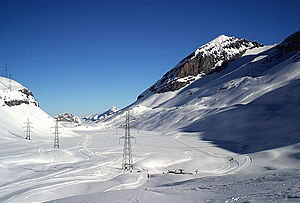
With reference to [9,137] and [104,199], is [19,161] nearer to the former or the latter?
[104,199]

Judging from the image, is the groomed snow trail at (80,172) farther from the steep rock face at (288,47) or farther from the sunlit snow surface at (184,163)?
the steep rock face at (288,47)

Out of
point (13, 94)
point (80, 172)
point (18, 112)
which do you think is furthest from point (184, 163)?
point (13, 94)

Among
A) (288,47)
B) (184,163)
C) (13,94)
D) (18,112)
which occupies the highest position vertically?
(288,47)

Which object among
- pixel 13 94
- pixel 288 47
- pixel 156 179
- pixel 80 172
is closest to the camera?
pixel 156 179

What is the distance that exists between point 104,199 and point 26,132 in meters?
63.7

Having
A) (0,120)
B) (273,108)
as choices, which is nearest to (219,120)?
(273,108)

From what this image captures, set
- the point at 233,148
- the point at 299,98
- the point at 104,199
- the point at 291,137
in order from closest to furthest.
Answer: the point at 104,199, the point at 291,137, the point at 233,148, the point at 299,98

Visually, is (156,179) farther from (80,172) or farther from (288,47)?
(288,47)

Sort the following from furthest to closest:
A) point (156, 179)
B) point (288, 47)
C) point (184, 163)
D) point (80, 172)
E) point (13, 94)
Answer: point (288, 47) < point (13, 94) < point (184, 163) < point (80, 172) < point (156, 179)

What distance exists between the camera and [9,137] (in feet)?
175

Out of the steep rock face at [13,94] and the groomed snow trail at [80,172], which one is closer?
the groomed snow trail at [80,172]

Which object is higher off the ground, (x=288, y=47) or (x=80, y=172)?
(x=288, y=47)

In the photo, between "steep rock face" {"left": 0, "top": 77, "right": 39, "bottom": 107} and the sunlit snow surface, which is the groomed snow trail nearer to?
the sunlit snow surface

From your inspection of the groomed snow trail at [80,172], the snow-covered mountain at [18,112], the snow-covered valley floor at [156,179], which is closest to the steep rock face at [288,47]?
the snow-covered valley floor at [156,179]
